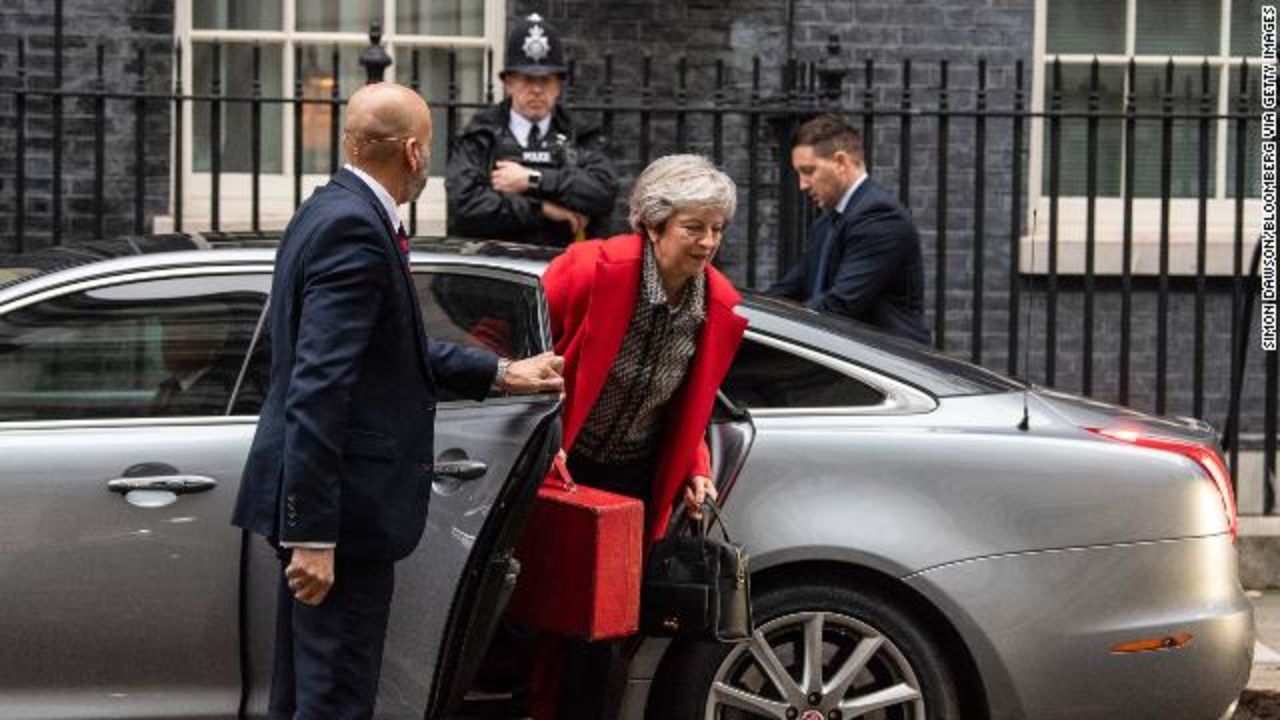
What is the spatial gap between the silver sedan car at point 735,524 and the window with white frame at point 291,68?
481cm

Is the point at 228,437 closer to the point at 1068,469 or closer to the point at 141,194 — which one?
the point at 1068,469

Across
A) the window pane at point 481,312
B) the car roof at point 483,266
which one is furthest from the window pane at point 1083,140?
the window pane at point 481,312

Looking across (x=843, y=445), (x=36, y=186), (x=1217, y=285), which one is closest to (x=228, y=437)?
(x=843, y=445)

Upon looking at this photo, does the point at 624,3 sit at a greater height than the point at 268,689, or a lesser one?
greater

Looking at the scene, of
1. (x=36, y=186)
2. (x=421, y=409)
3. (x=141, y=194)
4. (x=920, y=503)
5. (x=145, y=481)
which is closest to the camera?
(x=421, y=409)

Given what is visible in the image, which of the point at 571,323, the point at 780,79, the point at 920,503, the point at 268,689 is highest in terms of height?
the point at 780,79

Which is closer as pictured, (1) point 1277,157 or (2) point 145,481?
(2) point 145,481

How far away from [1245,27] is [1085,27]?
79cm

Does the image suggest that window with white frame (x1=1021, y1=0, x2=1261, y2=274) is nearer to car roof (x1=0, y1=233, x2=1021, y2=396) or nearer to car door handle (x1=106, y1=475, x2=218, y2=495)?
car roof (x1=0, y1=233, x2=1021, y2=396)

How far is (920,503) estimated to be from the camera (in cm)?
632

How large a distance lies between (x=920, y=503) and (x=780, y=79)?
5.26m

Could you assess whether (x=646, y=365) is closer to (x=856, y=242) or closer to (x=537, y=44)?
(x=856, y=242)

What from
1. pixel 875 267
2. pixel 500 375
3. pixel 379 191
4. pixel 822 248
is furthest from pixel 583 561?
pixel 822 248

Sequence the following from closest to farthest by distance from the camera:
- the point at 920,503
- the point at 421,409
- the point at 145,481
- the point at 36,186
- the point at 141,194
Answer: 1. the point at 421,409
2. the point at 145,481
3. the point at 920,503
4. the point at 141,194
5. the point at 36,186
